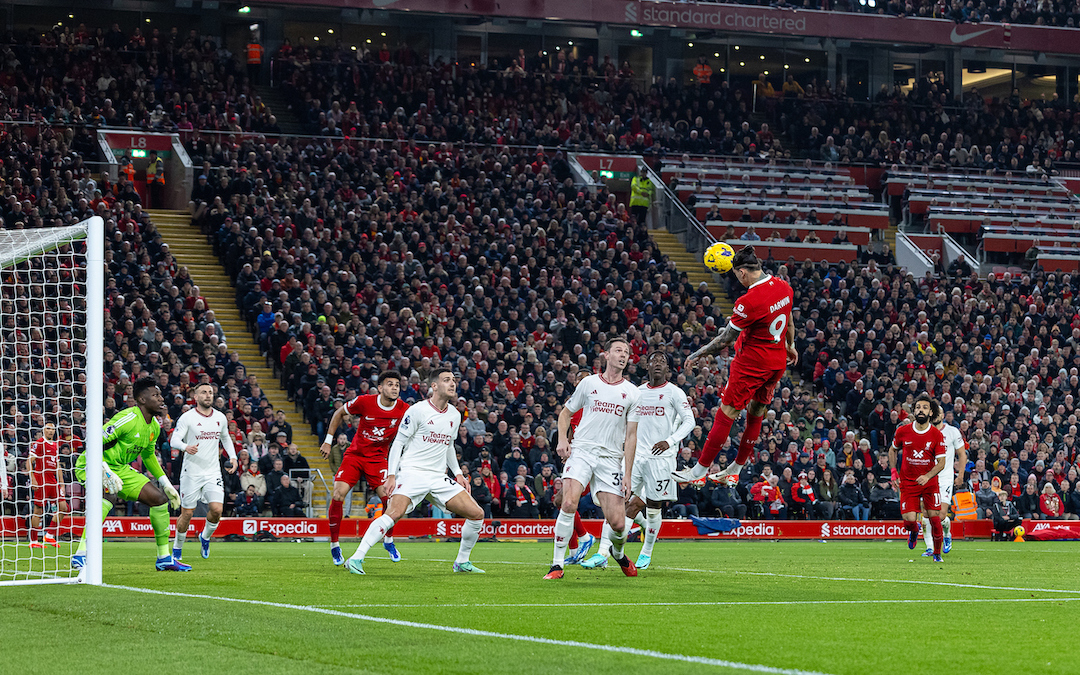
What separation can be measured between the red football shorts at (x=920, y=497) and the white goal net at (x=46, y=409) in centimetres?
1187

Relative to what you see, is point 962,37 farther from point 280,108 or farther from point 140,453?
point 140,453

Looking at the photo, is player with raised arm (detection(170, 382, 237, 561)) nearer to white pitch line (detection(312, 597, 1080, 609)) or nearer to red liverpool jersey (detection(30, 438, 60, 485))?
red liverpool jersey (detection(30, 438, 60, 485))

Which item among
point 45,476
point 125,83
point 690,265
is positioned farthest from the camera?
point 690,265

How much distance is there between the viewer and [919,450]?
66.0 feet

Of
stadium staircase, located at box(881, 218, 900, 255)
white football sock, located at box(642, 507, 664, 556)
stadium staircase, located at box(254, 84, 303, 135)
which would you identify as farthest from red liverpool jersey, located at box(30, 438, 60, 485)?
stadium staircase, located at box(881, 218, 900, 255)

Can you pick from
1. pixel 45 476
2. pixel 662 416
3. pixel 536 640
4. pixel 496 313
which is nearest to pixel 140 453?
pixel 45 476

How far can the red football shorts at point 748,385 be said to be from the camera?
12688 mm

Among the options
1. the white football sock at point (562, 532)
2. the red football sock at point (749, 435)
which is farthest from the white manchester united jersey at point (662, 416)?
the red football sock at point (749, 435)

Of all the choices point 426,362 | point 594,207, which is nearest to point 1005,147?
point 594,207

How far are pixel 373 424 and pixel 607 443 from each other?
13.3 feet

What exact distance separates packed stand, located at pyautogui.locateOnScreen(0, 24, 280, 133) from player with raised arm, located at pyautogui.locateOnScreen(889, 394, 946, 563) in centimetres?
2585

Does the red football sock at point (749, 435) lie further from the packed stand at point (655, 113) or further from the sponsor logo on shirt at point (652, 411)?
the packed stand at point (655, 113)

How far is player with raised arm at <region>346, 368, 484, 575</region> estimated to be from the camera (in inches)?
599

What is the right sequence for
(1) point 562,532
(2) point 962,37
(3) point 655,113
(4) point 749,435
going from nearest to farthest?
(4) point 749,435 < (1) point 562,532 < (3) point 655,113 < (2) point 962,37
